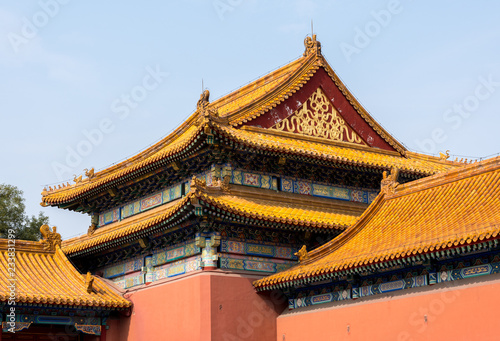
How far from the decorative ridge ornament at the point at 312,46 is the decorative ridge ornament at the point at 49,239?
1040 centimetres

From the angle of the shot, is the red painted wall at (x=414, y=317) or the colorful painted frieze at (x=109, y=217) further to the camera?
the colorful painted frieze at (x=109, y=217)

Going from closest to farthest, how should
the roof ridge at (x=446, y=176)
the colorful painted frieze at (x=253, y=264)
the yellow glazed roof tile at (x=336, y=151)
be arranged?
the roof ridge at (x=446, y=176)
the colorful painted frieze at (x=253, y=264)
the yellow glazed roof tile at (x=336, y=151)

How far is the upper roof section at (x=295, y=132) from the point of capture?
20.8 m

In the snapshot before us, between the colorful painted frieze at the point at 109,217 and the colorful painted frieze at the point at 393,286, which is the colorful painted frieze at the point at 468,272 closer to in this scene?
the colorful painted frieze at the point at 393,286

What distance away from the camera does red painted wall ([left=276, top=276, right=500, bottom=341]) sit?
1411 cm

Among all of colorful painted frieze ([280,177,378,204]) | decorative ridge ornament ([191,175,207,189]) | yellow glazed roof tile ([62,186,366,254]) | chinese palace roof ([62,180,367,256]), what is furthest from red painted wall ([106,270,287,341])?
colorful painted frieze ([280,177,378,204])

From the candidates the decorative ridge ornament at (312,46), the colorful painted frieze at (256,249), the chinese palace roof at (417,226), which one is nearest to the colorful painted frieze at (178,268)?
the colorful painted frieze at (256,249)

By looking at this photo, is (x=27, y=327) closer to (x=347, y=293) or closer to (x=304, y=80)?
(x=347, y=293)

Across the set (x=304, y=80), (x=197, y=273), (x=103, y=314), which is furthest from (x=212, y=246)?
(x=304, y=80)

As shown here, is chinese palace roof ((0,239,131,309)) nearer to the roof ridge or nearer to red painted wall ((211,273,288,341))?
red painted wall ((211,273,288,341))

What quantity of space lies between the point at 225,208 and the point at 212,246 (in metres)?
1.31

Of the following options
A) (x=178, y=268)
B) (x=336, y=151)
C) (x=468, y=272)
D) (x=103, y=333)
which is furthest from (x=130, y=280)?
(x=468, y=272)

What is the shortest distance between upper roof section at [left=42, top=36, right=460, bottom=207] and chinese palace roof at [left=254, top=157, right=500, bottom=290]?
2.96 meters

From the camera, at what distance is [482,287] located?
14242mm
